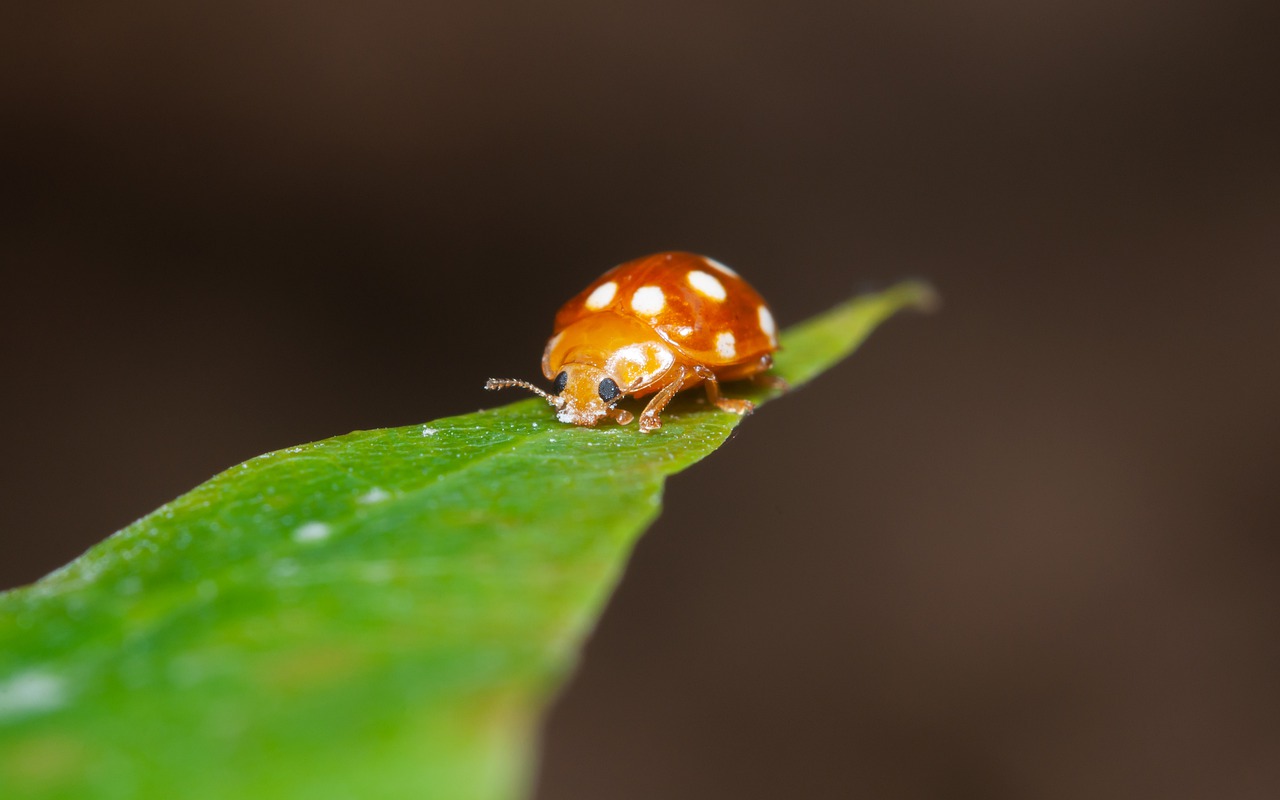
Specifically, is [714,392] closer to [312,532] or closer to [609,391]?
[609,391]

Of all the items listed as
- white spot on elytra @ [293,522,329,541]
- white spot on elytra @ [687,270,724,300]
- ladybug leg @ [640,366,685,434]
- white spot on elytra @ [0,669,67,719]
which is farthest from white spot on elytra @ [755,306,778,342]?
white spot on elytra @ [0,669,67,719]

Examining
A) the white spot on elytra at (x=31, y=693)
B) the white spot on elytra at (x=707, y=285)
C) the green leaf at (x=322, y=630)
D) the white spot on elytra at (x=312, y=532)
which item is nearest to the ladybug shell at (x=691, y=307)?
the white spot on elytra at (x=707, y=285)

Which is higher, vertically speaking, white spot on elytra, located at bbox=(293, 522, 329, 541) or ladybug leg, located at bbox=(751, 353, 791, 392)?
ladybug leg, located at bbox=(751, 353, 791, 392)

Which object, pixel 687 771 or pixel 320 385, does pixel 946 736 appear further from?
pixel 320 385

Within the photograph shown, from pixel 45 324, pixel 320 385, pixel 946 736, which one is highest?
pixel 45 324

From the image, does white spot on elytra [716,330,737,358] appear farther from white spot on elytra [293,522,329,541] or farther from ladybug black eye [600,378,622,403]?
white spot on elytra [293,522,329,541]

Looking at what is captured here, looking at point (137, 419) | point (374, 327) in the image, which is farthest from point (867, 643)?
point (137, 419)

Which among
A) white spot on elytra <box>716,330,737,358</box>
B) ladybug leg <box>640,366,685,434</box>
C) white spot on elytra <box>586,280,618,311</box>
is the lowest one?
ladybug leg <box>640,366,685,434</box>
